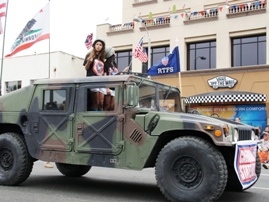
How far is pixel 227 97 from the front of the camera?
863 inches

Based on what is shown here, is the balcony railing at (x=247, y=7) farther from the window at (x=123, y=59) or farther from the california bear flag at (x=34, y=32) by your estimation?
the california bear flag at (x=34, y=32)

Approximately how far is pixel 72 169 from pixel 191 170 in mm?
3545

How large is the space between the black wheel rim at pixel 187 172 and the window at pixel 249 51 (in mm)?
17854

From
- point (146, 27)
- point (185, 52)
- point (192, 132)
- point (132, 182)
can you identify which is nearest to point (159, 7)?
point (146, 27)

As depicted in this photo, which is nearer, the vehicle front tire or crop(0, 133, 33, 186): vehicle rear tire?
→ the vehicle front tire

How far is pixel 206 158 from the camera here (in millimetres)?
5422

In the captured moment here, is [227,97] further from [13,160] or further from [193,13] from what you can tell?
[13,160]

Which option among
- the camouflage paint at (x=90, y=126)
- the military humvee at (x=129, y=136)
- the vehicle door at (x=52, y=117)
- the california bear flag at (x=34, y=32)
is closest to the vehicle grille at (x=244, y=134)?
the military humvee at (x=129, y=136)

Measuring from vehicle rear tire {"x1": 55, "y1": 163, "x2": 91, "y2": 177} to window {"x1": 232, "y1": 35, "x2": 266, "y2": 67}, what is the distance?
641 inches

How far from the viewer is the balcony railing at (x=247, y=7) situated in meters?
22.1

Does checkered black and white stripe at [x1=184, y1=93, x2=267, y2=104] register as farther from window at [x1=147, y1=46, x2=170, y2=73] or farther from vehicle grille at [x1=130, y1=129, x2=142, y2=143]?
vehicle grille at [x1=130, y1=129, x2=142, y2=143]

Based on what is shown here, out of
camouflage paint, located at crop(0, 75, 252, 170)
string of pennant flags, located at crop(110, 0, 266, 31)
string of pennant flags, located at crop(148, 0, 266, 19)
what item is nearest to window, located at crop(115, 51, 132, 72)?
string of pennant flags, located at crop(110, 0, 266, 31)

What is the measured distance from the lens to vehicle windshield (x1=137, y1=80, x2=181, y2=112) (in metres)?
6.38

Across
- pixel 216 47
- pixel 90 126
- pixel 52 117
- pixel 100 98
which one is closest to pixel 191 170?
pixel 90 126
